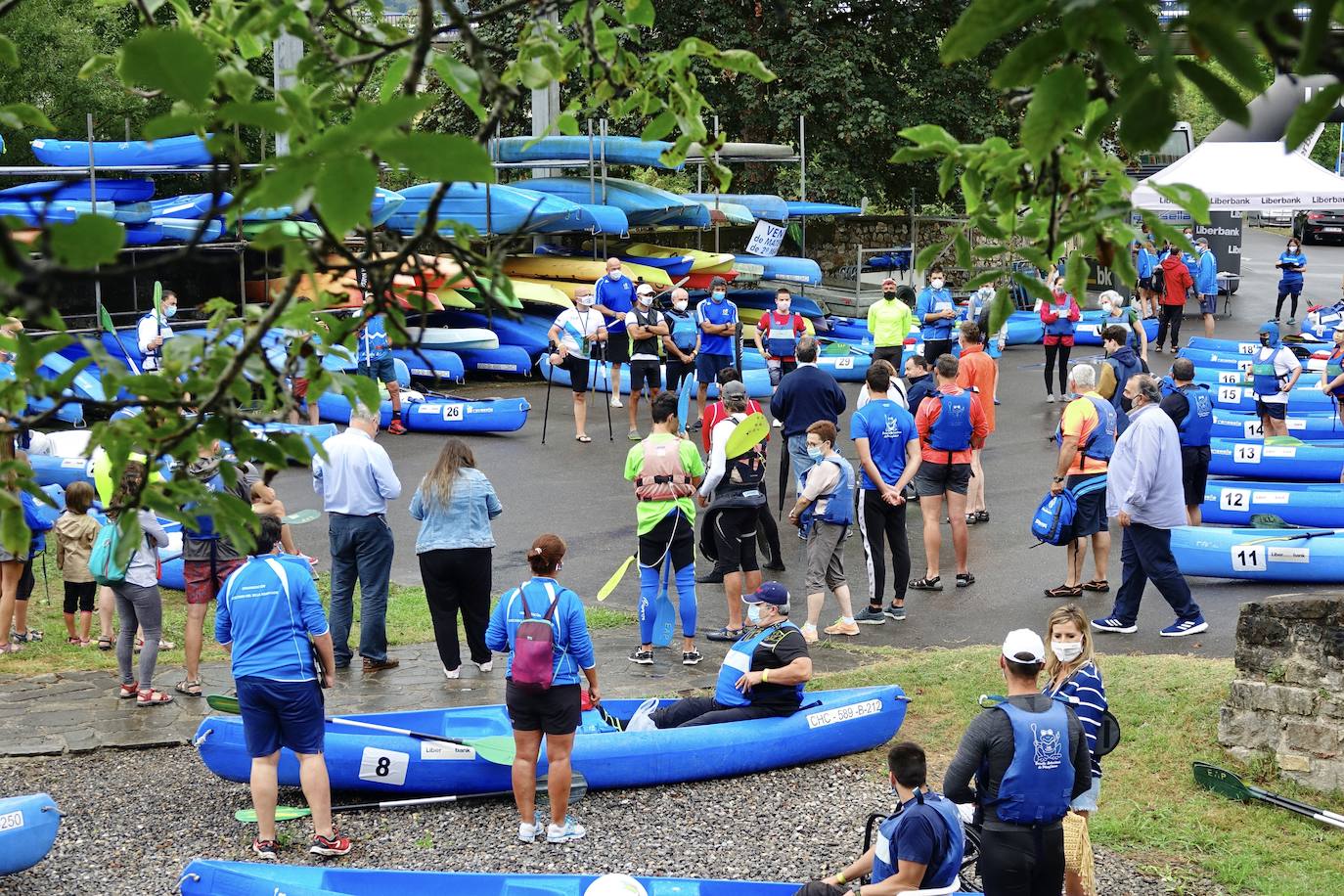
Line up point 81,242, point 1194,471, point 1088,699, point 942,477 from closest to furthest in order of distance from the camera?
point 81,242
point 1088,699
point 942,477
point 1194,471

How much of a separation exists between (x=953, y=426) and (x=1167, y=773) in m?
3.76

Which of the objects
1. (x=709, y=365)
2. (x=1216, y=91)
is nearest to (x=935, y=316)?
(x=709, y=365)

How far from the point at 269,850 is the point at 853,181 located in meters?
23.5

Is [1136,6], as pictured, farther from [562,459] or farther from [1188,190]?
[562,459]

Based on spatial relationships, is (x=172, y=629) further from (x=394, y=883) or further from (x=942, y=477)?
(x=942, y=477)

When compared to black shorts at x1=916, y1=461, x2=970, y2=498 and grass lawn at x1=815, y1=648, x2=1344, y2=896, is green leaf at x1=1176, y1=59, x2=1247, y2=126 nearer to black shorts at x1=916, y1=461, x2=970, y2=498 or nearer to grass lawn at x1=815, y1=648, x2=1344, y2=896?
grass lawn at x1=815, y1=648, x2=1344, y2=896

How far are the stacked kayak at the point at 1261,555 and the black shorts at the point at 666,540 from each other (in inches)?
155

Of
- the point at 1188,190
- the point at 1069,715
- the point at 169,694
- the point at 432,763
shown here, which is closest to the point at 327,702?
the point at 169,694

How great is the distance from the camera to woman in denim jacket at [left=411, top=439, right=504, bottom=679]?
880 cm

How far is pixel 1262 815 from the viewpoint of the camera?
22.8 feet

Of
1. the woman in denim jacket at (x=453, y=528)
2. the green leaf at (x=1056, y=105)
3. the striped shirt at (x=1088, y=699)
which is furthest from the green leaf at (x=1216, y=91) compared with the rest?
the woman in denim jacket at (x=453, y=528)

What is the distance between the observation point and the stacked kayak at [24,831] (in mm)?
6297

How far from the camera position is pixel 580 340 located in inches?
632

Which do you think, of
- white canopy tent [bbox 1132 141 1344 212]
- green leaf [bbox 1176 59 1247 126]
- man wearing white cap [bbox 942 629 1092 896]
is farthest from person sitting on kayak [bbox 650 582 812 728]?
white canopy tent [bbox 1132 141 1344 212]
